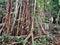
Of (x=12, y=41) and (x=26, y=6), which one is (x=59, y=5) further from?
(x=12, y=41)

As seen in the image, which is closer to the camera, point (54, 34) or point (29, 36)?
point (29, 36)

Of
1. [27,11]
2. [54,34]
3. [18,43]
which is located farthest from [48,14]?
[18,43]

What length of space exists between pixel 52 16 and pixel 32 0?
5.23 feet

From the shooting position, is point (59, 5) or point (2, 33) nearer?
point (2, 33)

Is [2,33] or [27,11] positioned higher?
[27,11]

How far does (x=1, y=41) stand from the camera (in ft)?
9.91

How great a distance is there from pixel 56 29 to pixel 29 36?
1.08 meters

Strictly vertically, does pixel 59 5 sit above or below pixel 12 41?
above

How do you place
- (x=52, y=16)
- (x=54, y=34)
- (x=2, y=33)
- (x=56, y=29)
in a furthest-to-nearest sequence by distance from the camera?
(x=52, y=16) → (x=56, y=29) → (x=54, y=34) → (x=2, y=33)

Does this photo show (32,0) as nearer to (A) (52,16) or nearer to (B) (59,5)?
(A) (52,16)

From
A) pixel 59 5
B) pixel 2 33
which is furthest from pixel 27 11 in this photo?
pixel 59 5

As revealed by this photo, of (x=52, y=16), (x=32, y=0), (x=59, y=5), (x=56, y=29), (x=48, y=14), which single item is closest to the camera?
(x=32, y=0)

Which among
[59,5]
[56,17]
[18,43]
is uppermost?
[59,5]

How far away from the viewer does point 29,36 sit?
10.0 feet
